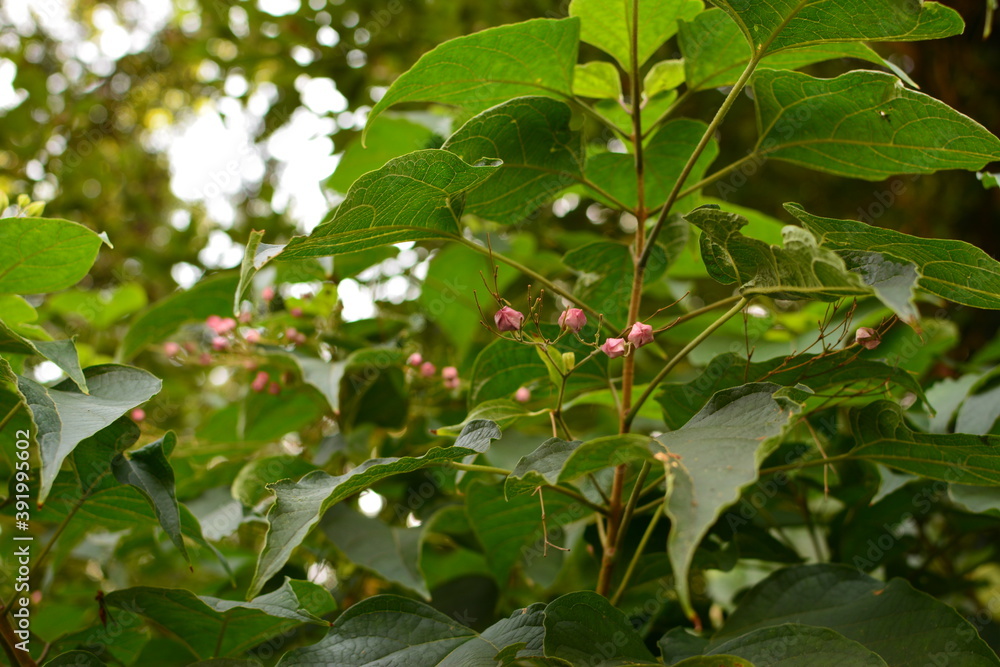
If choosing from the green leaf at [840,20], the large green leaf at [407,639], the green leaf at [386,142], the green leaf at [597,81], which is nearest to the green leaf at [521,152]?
the green leaf at [597,81]

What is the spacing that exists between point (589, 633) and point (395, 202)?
46 cm

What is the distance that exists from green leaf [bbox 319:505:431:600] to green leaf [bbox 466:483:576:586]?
11 cm

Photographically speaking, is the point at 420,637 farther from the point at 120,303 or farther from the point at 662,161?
the point at 120,303

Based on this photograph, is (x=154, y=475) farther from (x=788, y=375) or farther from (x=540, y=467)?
(x=788, y=375)

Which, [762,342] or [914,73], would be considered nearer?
[762,342]

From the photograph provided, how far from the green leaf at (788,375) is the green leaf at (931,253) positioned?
5.1 inches

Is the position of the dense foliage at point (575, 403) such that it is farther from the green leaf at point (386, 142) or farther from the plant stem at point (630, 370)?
the green leaf at point (386, 142)

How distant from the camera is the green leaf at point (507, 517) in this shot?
3.19 feet

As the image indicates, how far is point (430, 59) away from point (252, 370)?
0.79 m

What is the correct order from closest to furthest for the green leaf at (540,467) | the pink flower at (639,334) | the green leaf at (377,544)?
the green leaf at (540,467) → the pink flower at (639,334) → the green leaf at (377,544)

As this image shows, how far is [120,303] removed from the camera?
177 centimetres

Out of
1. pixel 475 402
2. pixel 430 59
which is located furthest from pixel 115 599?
pixel 430 59

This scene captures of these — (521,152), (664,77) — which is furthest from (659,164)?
(521,152)

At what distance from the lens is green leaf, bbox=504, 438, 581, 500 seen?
1.96 ft
